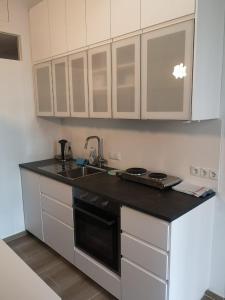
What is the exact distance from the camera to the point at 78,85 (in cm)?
236

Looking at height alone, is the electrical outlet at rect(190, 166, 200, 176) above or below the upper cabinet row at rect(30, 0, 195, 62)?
below

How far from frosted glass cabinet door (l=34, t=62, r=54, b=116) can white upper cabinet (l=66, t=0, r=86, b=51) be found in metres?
0.47

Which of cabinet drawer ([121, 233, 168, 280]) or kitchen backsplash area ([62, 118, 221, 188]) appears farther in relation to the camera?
kitchen backsplash area ([62, 118, 221, 188])

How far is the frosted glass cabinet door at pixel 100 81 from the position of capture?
2.04 metres

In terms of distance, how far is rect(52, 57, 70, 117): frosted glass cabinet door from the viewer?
2479 millimetres

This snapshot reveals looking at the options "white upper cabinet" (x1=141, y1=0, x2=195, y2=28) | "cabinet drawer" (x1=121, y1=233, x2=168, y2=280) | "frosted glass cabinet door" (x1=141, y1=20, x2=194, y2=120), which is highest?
"white upper cabinet" (x1=141, y1=0, x2=195, y2=28)

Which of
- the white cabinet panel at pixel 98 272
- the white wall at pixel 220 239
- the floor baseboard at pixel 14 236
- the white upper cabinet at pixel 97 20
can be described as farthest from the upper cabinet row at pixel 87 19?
the floor baseboard at pixel 14 236

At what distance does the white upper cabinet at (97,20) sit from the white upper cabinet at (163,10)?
37 cm

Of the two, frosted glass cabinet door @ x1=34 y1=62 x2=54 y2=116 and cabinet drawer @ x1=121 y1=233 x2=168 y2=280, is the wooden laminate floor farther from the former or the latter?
frosted glass cabinet door @ x1=34 y1=62 x2=54 y2=116

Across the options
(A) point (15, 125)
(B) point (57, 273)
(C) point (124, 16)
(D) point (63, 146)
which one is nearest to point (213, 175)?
(C) point (124, 16)

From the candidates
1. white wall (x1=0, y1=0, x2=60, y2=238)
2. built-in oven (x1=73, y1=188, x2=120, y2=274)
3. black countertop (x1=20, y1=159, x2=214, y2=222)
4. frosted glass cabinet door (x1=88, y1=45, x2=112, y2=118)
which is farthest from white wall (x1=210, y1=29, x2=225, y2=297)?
white wall (x1=0, y1=0, x2=60, y2=238)

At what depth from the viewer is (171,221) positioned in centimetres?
145

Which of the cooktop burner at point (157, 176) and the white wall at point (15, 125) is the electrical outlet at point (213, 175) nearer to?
the cooktop burner at point (157, 176)

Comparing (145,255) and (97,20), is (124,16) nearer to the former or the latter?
(97,20)
